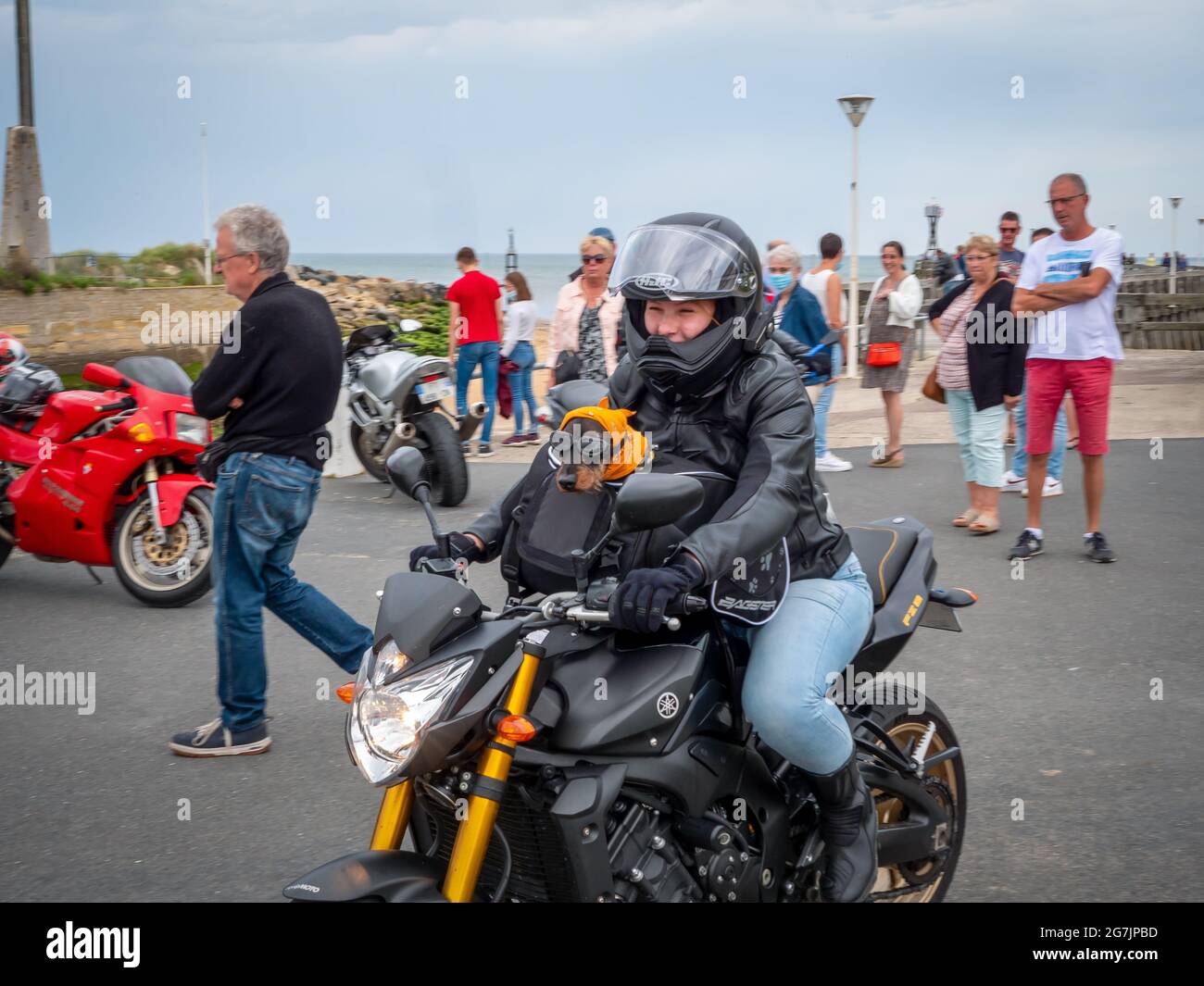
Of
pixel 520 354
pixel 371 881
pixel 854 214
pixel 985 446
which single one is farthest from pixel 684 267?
pixel 854 214

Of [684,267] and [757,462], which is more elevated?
[684,267]

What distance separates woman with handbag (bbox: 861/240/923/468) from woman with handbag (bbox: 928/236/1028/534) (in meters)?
2.02

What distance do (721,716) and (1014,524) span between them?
6.87 m

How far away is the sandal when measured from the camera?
9.27 m

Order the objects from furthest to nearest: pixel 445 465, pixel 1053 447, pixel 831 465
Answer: pixel 831 465 → pixel 445 465 → pixel 1053 447

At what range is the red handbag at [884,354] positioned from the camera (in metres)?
11.8

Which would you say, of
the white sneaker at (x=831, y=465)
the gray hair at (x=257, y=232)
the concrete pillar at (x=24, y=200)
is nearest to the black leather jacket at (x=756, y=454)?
the gray hair at (x=257, y=232)

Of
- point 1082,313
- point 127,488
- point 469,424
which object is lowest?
point 469,424

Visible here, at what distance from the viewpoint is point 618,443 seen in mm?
2955

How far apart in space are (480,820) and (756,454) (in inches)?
45.7

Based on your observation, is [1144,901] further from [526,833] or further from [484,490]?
[484,490]

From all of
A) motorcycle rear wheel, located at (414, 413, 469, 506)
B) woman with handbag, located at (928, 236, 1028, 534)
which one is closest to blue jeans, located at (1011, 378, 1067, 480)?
woman with handbag, located at (928, 236, 1028, 534)

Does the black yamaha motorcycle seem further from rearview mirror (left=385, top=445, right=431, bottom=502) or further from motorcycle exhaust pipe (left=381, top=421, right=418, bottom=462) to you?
motorcycle exhaust pipe (left=381, top=421, right=418, bottom=462)

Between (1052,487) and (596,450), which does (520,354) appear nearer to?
(1052,487)
